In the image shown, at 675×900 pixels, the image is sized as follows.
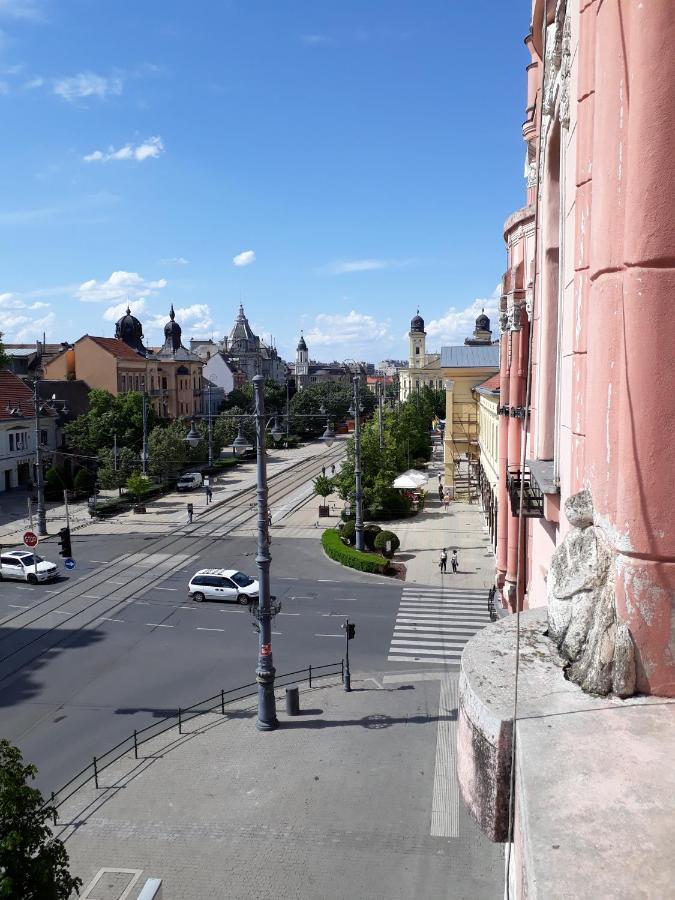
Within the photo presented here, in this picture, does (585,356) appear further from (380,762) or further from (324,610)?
(324,610)

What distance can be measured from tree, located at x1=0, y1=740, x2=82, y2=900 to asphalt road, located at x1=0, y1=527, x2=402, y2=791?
20.6 feet

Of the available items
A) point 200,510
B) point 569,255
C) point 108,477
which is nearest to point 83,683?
point 569,255

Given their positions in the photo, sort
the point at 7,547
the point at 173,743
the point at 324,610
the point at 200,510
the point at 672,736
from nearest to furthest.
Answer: the point at 672,736 → the point at 173,743 → the point at 324,610 → the point at 7,547 → the point at 200,510

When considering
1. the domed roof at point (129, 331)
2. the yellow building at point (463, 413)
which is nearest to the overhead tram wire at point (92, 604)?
the yellow building at point (463, 413)

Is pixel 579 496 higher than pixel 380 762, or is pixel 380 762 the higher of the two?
pixel 579 496

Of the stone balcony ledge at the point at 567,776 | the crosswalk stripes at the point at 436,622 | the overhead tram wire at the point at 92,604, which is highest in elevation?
the stone balcony ledge at the point at 567,776

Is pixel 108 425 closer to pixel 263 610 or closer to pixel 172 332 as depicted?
pixel 263 610

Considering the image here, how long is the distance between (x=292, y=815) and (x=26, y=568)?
20014 mm

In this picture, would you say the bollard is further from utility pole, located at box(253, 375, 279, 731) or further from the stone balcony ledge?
the stone balcony ledge

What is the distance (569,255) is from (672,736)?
427 centimetres

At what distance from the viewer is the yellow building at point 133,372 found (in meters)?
68.5

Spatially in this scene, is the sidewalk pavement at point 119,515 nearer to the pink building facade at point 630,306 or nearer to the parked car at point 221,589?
the parked car at point 221,589

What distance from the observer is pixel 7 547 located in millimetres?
34188

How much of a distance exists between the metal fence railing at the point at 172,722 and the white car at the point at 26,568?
13.8 meters
